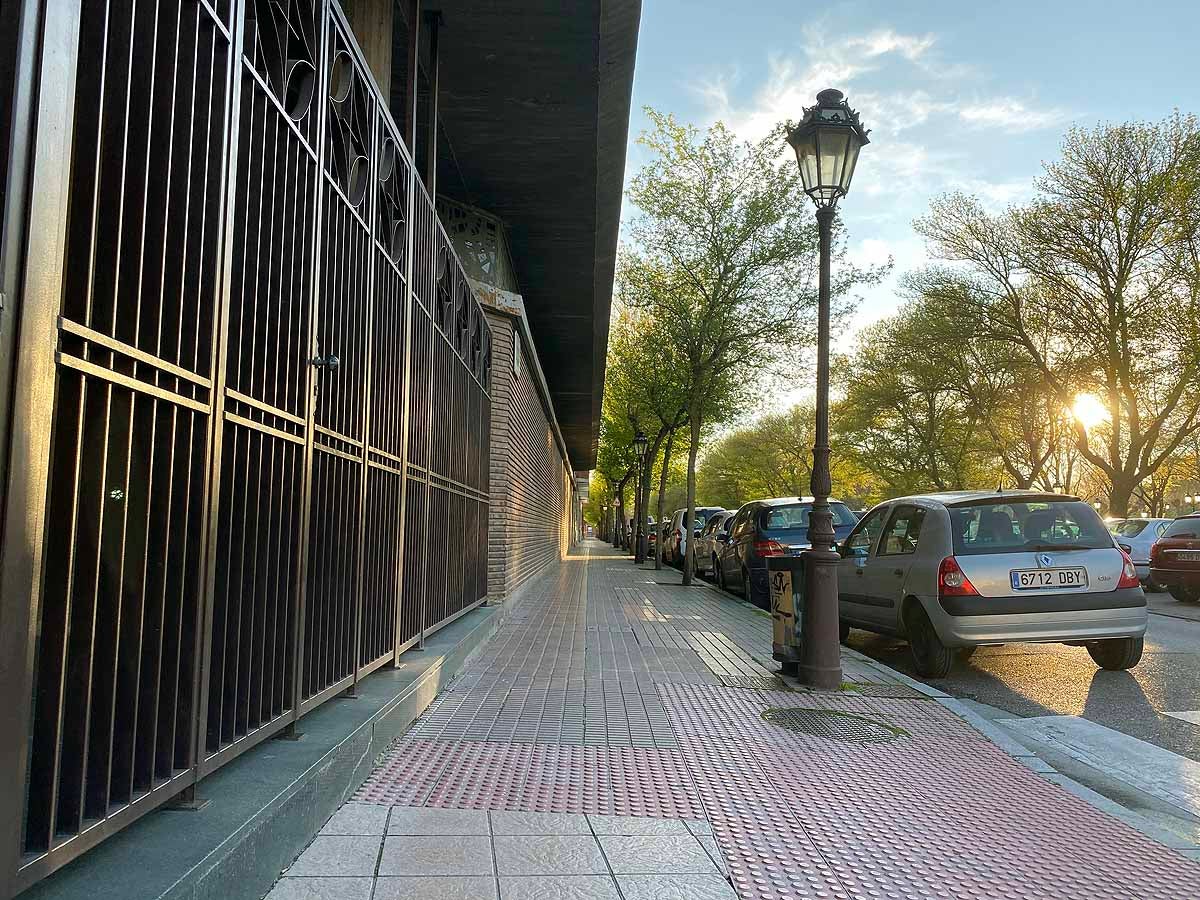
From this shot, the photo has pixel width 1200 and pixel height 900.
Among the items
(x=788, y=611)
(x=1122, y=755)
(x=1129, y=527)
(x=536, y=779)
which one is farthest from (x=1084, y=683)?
(x=1129, y=527)

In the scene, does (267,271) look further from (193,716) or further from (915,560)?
(915,560)

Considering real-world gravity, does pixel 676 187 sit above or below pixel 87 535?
above

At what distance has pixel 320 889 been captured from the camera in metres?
3.04

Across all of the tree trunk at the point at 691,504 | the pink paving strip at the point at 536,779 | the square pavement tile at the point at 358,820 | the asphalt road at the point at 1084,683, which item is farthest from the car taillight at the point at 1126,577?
the tree trunk at the point at 691,504

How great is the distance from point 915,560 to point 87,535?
734 centimetres

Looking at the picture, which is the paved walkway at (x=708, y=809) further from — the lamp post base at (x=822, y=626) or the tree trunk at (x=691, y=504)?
the tree trunk at (x=691, y=504)

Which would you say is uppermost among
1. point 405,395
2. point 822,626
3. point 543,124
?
point 543,124

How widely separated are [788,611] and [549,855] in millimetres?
4436

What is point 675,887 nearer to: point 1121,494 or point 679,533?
point 679,533

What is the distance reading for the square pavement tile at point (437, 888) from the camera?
3051 mm

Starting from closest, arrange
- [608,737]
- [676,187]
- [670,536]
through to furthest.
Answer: [608,737] < [676,187] < [670,536]

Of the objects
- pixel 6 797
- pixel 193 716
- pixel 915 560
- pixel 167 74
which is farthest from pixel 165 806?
pixel 915 560

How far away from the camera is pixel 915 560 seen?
8305 millimetres

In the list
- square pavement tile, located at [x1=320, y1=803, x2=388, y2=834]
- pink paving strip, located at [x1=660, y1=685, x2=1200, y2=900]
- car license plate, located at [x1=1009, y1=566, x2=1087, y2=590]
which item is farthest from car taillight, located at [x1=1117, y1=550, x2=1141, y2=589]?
square pavement tile, located at [x1=320, y1=803, x2=388, y2=834]
